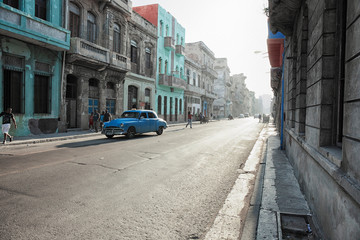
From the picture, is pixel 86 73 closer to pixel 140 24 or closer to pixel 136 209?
pixel 140 24

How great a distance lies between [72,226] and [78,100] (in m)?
16.0

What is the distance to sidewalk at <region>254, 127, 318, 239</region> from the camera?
294 centimetres

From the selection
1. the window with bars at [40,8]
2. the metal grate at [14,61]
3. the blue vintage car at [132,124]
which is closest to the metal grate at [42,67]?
the metal grate at [14,61]

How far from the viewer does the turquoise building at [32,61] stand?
40.0 feet

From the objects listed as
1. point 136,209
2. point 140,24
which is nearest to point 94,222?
point 136,209

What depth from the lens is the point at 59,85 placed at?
15.6 m

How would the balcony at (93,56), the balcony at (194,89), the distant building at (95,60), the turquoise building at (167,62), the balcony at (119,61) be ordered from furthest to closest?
the balcony at (194,89) < the turquoise building at (167,62) < the balcony at (119,61) < the distant building at (95,60) < the balcony at (93,56)

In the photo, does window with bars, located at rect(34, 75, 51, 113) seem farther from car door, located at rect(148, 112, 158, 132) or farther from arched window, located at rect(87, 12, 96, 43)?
car door, located at rect(148, 112, 158, 132)

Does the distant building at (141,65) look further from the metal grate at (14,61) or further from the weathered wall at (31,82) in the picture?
the metal grate at (14,61)

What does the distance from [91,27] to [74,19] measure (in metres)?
1.84

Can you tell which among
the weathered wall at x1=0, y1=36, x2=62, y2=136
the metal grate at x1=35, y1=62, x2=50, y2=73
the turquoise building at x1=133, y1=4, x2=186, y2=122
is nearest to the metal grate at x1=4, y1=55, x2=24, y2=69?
the weathered wall at x1=0, y1=36, x2=62, y2=136

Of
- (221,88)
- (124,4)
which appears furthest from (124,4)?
(221,88)

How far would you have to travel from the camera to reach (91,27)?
1894 cm

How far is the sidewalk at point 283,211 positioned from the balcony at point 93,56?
14965 millimetres
